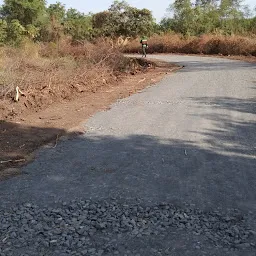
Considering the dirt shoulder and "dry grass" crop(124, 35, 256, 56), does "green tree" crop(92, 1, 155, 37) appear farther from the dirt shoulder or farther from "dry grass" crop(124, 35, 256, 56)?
the dirt shoulder

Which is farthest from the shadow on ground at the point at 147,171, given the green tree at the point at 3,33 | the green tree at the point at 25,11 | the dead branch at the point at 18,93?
the green tree at the point at 25,11

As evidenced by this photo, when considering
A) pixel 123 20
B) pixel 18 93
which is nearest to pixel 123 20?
pixel 123 20

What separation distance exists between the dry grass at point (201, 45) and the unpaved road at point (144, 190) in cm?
2162

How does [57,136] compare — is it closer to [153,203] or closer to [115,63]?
[153,203]

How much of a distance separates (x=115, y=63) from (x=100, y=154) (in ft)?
39.4

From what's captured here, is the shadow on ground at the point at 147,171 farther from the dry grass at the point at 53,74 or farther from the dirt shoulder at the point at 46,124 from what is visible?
the dry grass at the point at 53,74

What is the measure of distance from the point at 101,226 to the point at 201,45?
3042cm

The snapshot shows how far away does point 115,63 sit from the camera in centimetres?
1800

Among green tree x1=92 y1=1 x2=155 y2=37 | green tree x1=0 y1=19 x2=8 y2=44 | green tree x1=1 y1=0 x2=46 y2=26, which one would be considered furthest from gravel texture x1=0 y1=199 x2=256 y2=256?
green tree x1=92 y1=1 x2=155 y2=37

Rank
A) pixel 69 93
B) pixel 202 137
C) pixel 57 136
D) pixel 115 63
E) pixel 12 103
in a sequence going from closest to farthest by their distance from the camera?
pixel 202 137, pixel 57 136, pixel 12 103, pixel 69 93, pixel 115 63

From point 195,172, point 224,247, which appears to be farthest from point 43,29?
point 224,247

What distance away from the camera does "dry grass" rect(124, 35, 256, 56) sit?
95.2 feet

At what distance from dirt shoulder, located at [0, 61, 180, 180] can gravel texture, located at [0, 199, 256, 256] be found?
5.43ft

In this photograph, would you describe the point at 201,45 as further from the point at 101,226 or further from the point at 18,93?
the point at 101,226
